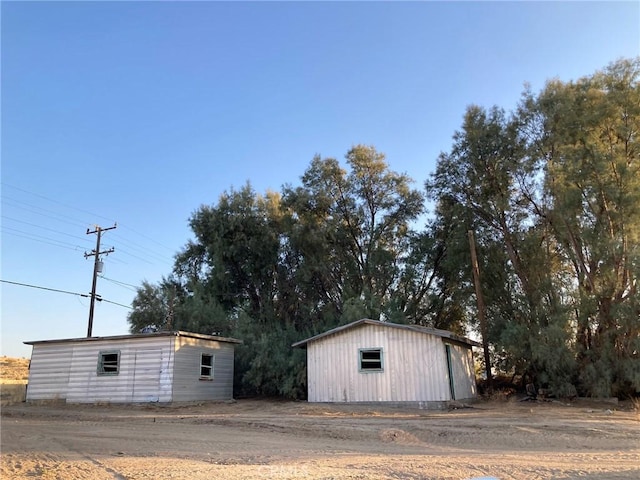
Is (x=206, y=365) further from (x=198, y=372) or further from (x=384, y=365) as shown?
(x=384, y=365)

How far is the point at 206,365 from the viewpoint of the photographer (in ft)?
66.7

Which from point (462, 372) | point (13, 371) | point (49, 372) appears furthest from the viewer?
point (13, 371)

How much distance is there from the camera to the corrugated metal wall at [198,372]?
18609mm

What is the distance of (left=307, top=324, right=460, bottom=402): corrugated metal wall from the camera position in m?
17.4

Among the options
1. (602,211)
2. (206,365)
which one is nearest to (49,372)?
(206,365)

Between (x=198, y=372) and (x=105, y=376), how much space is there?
3.45 metres

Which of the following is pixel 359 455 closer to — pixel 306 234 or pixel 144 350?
pixel 144 350

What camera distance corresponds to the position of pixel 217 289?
2975 centimetres

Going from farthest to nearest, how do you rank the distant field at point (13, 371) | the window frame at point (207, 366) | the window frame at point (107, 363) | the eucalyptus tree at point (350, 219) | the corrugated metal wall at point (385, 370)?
the distant field at point (13, 371) → the eucalyptus tree at point (350, 219) → the window frame at point (207, 366) → the window frame at point (107, 363) → the corrugated metal wall at point (385, 370)

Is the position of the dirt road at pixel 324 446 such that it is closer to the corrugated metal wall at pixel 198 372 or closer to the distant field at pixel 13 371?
the corrugated metal wall at pixel 198 372

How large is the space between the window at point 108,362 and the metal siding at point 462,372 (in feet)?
41.3

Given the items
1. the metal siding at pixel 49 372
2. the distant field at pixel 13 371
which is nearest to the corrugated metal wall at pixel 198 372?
the metal siding at pixel 49 372

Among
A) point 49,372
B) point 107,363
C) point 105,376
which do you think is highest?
point 107,363

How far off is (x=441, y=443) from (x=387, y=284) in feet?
59.2
